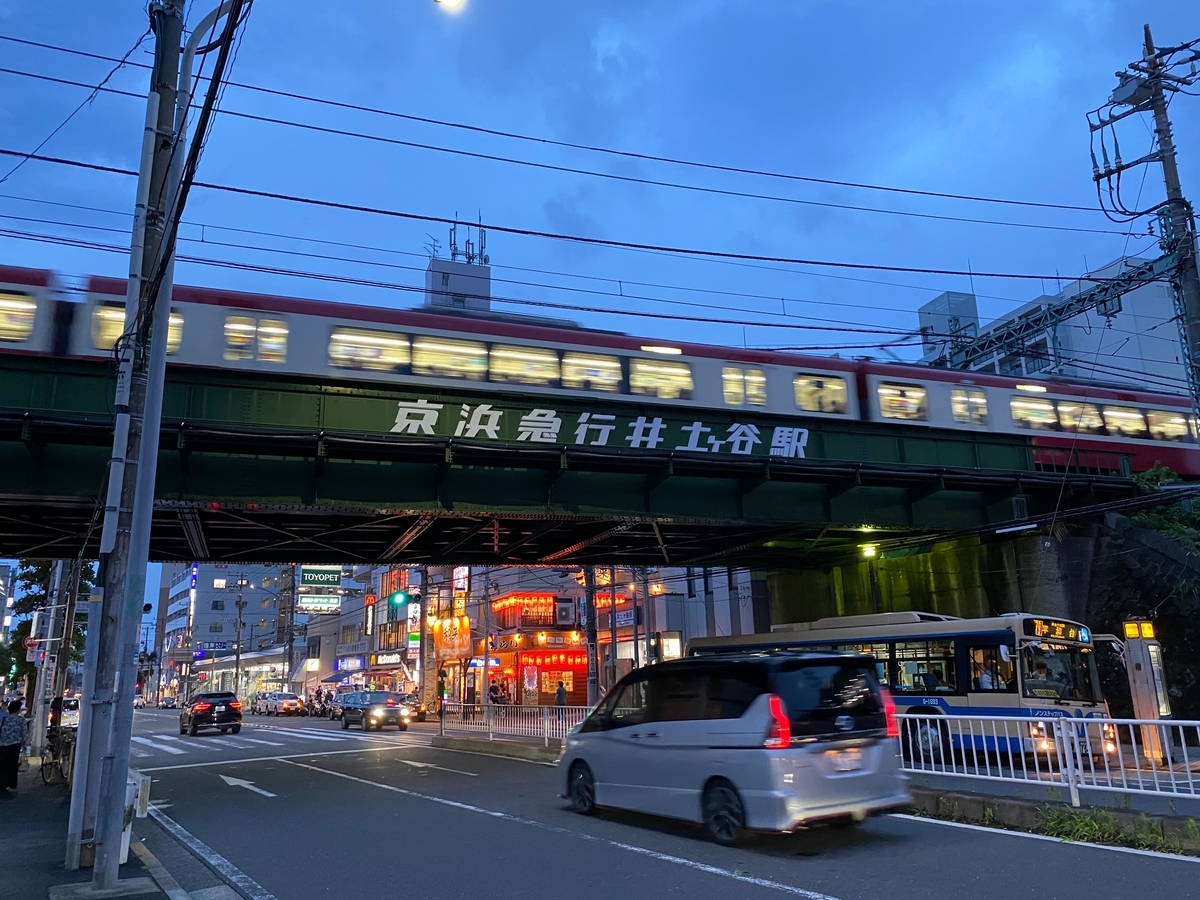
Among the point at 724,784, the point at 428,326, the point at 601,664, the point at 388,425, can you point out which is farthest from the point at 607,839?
the point at 601,664

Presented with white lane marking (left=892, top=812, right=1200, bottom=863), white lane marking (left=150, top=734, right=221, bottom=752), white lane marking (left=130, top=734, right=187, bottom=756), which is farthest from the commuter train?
white lane marking (left=150, top=734, right=221, bottom=752)

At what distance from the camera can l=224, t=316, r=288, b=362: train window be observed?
50.3 feet

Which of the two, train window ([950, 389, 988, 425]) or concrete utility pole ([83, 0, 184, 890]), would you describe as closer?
concrete utility pole ([83, 0, 184, 890])

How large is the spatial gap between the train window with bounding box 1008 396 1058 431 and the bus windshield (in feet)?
22.8

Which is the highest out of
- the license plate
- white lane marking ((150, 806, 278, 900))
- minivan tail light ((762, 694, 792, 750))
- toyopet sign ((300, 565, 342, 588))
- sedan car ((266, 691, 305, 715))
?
toyopet sign ((300, 565, 342, 588))

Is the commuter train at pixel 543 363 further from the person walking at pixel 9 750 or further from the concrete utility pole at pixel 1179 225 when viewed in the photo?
the person walking at pixel 9 750

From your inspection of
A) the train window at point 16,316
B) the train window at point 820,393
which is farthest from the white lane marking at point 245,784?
the train window at point 820,393

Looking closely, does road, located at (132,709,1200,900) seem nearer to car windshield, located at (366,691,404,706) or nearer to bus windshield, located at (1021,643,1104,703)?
bus windshield, located at (1021,643,1104,703)

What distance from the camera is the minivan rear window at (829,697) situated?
8.73 m

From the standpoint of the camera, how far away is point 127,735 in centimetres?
787

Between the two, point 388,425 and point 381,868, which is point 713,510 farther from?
point 381,868

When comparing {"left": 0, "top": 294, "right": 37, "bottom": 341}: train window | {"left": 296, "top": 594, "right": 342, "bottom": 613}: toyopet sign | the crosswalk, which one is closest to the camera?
{"left": 0, "top": 294, "right": 37, "bottom": 341}: train window

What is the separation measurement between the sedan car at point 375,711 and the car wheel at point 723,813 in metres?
29.5

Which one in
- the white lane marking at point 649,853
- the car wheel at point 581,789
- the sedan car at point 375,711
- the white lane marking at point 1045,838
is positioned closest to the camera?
the white lane marking at point 649,853
